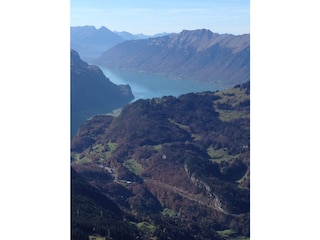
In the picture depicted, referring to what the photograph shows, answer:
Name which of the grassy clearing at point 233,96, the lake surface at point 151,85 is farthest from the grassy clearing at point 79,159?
the grassy clearing at point 233,96

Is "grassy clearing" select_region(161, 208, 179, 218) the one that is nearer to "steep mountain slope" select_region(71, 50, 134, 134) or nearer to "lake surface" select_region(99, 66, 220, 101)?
"steep mountain slope" select_region(71, 50, 134, 134)

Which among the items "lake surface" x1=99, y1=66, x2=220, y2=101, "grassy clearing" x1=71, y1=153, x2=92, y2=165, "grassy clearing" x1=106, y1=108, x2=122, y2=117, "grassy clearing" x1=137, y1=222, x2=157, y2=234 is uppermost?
"lake surface" x1=99, y1=66, x2=220, y2=101

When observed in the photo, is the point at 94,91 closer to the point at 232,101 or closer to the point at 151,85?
the point at 151,85

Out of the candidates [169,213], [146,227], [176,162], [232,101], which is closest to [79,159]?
[176,162]

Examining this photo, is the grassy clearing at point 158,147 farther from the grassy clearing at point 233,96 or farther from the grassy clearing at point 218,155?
the grassy clearing at point 233,96

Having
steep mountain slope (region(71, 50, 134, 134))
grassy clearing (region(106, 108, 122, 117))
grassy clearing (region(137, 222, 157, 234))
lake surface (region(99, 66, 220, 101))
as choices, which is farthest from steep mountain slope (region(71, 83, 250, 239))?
lake surface (region(99, 66, 220, 101))
